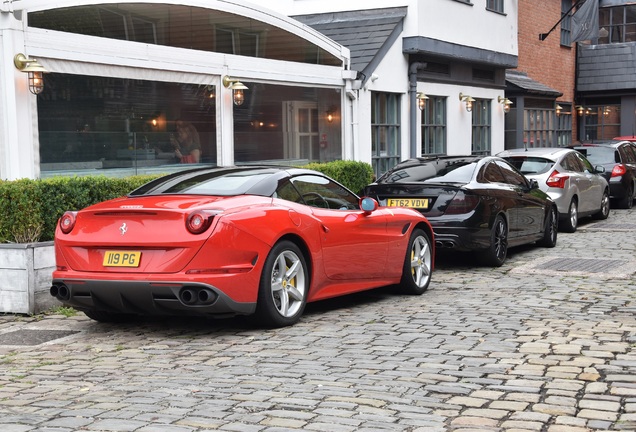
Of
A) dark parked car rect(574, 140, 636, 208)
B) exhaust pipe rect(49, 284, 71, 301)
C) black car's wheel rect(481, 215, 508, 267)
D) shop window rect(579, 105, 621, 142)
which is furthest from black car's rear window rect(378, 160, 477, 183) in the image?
shop window rect(579, 105, 621, 142)

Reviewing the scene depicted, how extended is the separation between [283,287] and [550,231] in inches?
288

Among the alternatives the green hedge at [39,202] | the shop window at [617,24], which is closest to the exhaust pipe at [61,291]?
the green hedge at [39,202]

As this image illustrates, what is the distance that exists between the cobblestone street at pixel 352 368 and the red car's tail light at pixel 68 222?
2.94 feet

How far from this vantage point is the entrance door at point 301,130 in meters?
15.6

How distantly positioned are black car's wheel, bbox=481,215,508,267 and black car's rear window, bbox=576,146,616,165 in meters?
9.97

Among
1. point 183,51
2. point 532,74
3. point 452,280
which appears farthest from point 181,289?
point 532,74

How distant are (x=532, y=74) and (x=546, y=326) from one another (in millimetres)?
23273

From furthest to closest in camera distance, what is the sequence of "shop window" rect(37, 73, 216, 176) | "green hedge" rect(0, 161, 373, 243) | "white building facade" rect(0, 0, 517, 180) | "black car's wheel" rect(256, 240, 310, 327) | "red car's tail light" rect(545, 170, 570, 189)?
"red car's tail light" rect(545, 170, 570, 189)
"shop window" rect(37, 73, 216, 176)
"white building facade" rect(0, 0, 517, 180)
"green hedge" rect(0, 161, 373, 243)
"black car's wheel" rect(256, 240, 310, 327)

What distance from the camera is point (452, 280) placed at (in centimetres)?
1072

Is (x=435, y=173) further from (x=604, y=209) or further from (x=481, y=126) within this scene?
(x=481, y=126)

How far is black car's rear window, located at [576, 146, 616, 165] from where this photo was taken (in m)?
21.1

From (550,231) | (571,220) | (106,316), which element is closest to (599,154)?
(571,220)

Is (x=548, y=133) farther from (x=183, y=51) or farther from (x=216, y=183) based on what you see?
(x=216, y=183)

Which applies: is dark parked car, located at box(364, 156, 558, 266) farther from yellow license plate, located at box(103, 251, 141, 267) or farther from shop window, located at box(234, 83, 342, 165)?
yellow license plate, located at box(103, 251, 141, 267)
